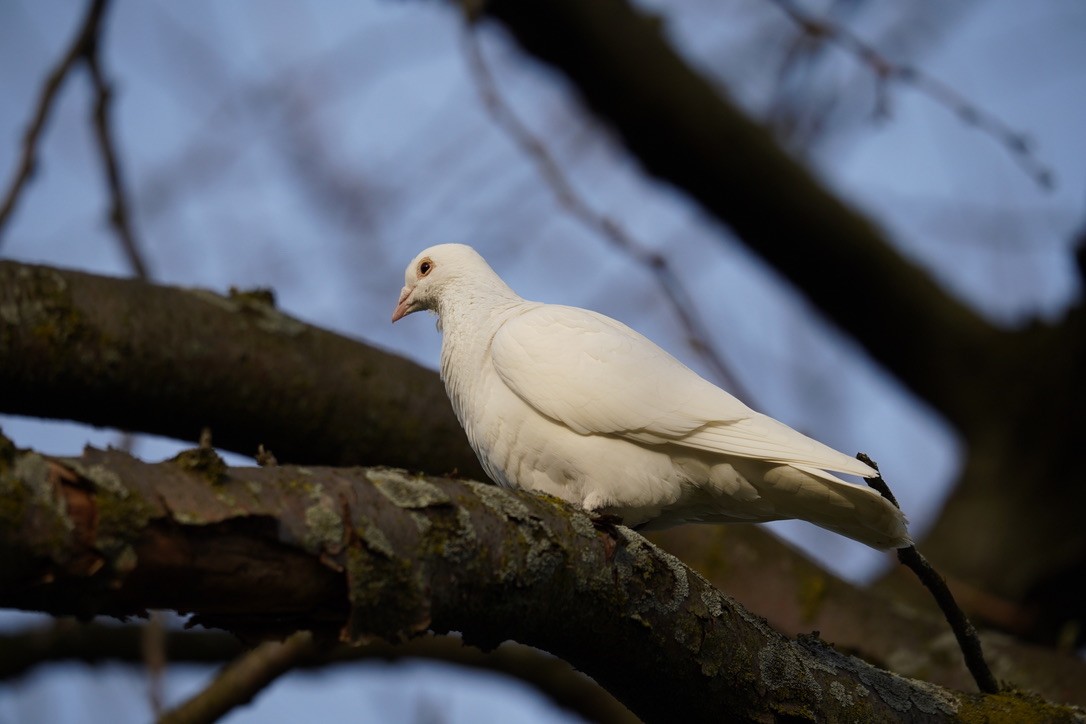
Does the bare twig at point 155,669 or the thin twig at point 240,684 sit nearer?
the bare twig at point 155,669

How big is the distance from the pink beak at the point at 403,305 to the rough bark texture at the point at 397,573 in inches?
107

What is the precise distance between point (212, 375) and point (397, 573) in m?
2.21

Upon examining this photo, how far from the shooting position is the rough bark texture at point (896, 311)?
5.75 metres

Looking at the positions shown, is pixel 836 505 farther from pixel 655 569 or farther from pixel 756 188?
pixel 756 188

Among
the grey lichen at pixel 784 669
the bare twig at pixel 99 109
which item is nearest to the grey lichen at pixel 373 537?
the grey lichen at pixel 784 669

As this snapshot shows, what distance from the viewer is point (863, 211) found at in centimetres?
646

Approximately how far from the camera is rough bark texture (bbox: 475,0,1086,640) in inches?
226

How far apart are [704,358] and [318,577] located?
2.21m

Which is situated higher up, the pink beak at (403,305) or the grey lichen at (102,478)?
the pink beak at (403,305)

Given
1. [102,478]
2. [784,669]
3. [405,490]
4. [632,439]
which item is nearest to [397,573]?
[405,490]

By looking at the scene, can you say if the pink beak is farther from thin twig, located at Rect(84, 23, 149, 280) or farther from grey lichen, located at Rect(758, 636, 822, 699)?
grey lichen, located at Rect(758, 636, 822, 699)

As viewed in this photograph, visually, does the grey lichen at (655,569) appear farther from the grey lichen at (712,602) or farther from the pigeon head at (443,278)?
the pigeon head at (443,278)

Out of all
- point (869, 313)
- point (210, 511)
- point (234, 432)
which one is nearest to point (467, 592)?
point (210, 511)

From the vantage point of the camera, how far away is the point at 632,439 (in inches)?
142
